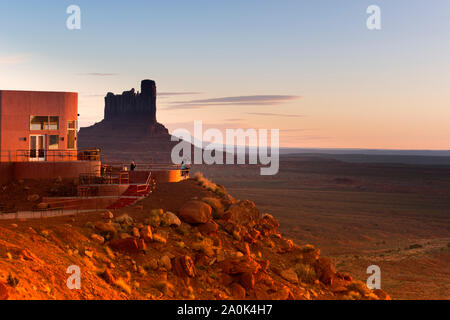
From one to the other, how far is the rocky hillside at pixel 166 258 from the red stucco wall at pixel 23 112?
11.8 meters

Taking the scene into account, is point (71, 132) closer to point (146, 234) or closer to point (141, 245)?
point (146, 234)

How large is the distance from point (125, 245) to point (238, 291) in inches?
155

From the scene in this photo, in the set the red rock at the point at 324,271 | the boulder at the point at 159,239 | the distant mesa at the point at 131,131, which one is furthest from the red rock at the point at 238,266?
the distant mesa at the point at 131,131

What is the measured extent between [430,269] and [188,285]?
67.5 ft

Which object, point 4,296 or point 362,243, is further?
point 362,243

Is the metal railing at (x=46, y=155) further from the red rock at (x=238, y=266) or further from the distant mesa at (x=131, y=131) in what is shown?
the distant mesa at (x=131, y=131)

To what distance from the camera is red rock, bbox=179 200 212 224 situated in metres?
17.4

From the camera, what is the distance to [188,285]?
12977 millimetres

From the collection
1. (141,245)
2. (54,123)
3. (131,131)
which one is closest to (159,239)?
(141,245)

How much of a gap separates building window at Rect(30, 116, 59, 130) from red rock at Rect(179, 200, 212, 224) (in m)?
14.7

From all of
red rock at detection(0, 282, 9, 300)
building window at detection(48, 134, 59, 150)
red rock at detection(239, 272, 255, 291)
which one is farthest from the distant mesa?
red rock at detection(0, 282, 9, 300)
